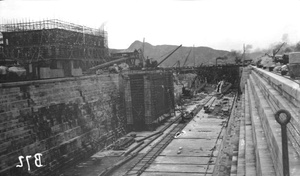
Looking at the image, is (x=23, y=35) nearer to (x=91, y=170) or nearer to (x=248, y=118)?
(x=91, y=170)

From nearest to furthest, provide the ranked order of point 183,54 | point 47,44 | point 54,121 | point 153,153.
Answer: point 54,121, point 153,153, point 47,44, point 183,54

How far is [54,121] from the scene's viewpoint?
15.1 meters

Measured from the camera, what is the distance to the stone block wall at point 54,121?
1218 cm

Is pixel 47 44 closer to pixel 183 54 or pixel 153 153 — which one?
pixel 153 153

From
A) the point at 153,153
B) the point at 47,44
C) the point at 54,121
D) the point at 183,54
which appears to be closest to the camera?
the point at 54,121

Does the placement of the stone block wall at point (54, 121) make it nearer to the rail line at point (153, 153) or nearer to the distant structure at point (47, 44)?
the rail line at point (153, 153)

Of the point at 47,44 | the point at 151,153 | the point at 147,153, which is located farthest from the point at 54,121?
the point at 47,44

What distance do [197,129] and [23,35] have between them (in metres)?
21.0

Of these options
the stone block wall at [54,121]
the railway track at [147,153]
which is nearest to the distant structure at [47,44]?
the stone block wall at [54,121]

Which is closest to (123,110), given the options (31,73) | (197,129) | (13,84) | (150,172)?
(197,129)

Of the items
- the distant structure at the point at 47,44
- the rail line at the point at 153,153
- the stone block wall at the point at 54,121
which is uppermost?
the distant structure at the point at 47,44

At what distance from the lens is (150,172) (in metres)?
14.7

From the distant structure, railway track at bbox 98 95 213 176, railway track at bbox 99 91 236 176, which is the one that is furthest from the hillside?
railway track at bbox 99 91 236 176

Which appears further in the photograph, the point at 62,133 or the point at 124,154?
the point at 124,154
